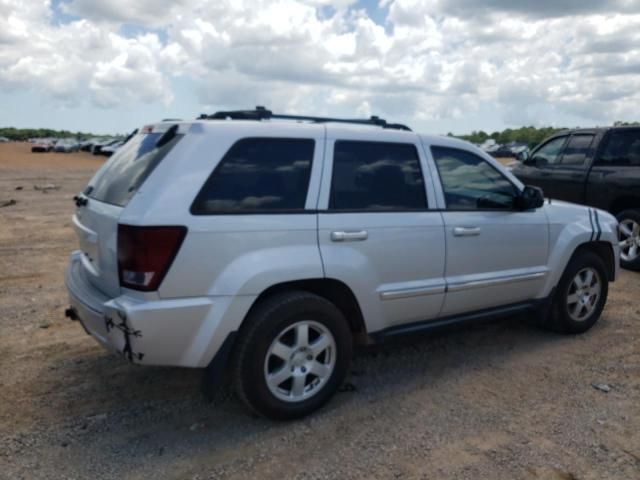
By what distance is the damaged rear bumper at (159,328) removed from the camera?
3.12 meters

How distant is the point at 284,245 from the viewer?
346 centimetres

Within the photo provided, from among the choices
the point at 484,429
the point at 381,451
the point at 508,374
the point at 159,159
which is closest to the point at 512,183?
the point at 508,374

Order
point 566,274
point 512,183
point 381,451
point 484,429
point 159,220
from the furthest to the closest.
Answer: point 566,274 < point 512,183 < point 484,429 < point 381,451 < point 159,220

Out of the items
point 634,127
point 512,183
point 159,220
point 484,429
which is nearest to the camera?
point 159,220

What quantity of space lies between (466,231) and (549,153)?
17.6 ft

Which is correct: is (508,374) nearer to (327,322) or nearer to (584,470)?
(584,470)

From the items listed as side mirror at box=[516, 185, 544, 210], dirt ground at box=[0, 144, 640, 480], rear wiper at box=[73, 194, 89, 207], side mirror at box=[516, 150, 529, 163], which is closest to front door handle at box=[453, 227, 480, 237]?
side mirror at box=[516, 185, 544, 210]

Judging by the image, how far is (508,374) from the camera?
4.42 metres

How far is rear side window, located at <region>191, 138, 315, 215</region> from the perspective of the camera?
3.32 m

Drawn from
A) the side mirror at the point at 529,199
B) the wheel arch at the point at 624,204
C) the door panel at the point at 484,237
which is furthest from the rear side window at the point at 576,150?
the side mirror at the point at 529,199

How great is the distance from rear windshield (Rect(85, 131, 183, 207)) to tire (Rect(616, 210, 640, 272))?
6.47 metres

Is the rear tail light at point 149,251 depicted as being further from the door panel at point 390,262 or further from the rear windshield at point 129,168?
the door panel at point 390,262

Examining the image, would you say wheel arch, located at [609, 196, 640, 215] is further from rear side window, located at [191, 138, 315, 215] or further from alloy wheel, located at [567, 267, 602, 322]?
rear side window, located at [191, 138, 315, 215]

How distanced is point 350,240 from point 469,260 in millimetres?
1129
